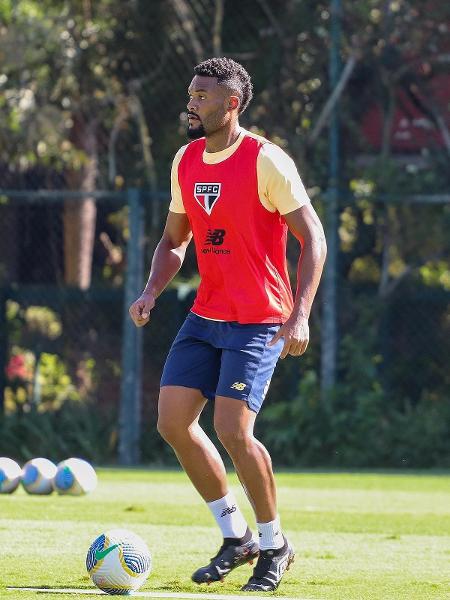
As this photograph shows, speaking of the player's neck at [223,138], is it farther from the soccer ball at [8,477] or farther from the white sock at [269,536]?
the soccer ball at [8,477]

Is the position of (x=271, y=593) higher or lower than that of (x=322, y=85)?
lower

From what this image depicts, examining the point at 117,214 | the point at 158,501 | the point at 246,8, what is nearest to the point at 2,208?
the point at 117,214

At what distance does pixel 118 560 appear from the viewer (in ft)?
20.1

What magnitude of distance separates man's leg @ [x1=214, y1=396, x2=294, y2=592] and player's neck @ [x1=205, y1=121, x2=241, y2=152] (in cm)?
118

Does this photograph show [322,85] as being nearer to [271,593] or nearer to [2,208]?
[2,208]

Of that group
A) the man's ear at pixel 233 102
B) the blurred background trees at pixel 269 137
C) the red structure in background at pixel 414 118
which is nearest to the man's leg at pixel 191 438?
the man's ear at pixel 233 102

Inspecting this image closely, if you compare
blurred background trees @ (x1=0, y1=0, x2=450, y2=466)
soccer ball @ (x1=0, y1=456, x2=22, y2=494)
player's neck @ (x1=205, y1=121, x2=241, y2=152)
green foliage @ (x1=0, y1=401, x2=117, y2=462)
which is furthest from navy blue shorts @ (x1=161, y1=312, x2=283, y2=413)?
green foliage @ (x1=0, y1=401, x2=117, y2=462)

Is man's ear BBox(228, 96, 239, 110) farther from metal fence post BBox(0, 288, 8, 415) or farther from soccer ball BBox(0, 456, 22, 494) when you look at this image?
metal fence post BBox(0, 288, 8, 415)

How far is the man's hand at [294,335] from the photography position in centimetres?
638

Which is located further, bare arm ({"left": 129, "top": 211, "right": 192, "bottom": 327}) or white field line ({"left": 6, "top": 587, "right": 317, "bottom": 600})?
bare arm ({"left": 129, "top": 211, "right": 192, "bottom": 327})

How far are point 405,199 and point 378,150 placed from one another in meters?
1.64

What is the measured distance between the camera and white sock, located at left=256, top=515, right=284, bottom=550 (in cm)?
663

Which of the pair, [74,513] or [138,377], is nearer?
[74,513]

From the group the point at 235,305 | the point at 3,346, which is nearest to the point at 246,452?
the point at 235,305
